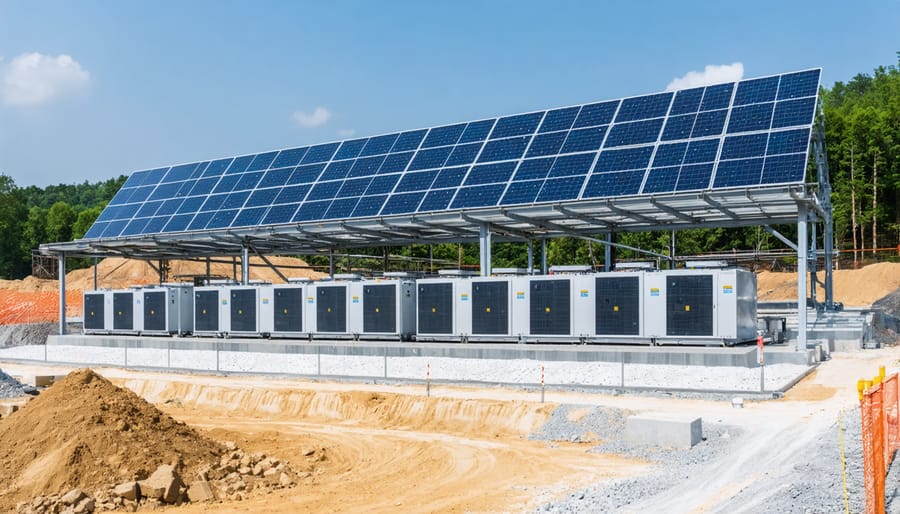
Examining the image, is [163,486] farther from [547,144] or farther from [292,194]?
[292,194]

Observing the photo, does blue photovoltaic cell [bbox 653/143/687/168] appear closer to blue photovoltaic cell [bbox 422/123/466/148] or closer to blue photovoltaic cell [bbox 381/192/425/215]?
blue photovoltaic cell [bbox 381/192/425/215]

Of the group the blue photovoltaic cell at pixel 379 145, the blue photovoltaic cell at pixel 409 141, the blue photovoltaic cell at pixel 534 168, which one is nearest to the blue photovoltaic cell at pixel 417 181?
the blue photovoltaic cell at pixel 409 141

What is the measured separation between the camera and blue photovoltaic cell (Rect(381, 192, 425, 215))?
96.7 feet

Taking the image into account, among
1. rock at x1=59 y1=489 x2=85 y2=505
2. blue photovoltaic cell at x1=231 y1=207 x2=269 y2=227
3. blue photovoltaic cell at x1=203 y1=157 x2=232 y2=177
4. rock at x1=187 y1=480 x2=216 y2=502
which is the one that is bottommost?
rock at x1=187 y1=480 x2=216 y2=502

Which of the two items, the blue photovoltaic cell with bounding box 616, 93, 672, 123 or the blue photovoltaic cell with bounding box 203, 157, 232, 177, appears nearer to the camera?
the blue photovoltaic cell with bounding box 616, 93, 672, 123

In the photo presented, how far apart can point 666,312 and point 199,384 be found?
14.4m

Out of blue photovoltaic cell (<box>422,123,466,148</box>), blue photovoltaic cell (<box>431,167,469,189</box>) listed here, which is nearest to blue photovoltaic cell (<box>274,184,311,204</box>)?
blue photovoltaic cell (<box>422,123,466,148</box>)

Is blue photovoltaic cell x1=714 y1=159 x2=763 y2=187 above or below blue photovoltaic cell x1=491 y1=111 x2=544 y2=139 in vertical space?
below

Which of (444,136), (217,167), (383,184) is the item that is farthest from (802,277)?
(217,167)

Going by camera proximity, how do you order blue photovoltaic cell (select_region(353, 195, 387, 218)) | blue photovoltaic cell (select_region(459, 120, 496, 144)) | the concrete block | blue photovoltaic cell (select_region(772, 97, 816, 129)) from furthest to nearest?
1. blue photovoltaic cell (select_region(459, 120, 496, 144))
2. blue photovoltaic cell (select_region(353, 195, 387, 218))
3. blue photovoltaic cell (select_region(772, 97, 816, 129))
4. the concrete block

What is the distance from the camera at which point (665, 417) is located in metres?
15.3

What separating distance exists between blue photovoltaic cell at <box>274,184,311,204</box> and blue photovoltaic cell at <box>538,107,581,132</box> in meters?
10.9

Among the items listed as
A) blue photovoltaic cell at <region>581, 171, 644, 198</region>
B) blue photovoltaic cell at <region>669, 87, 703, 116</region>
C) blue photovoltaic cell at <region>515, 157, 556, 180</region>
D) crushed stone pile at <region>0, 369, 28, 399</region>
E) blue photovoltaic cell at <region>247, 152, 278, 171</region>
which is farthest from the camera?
blue photovoltaic cell at <region>247, 152, 278, 171</region>

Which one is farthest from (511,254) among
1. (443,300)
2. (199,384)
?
(199,384)
